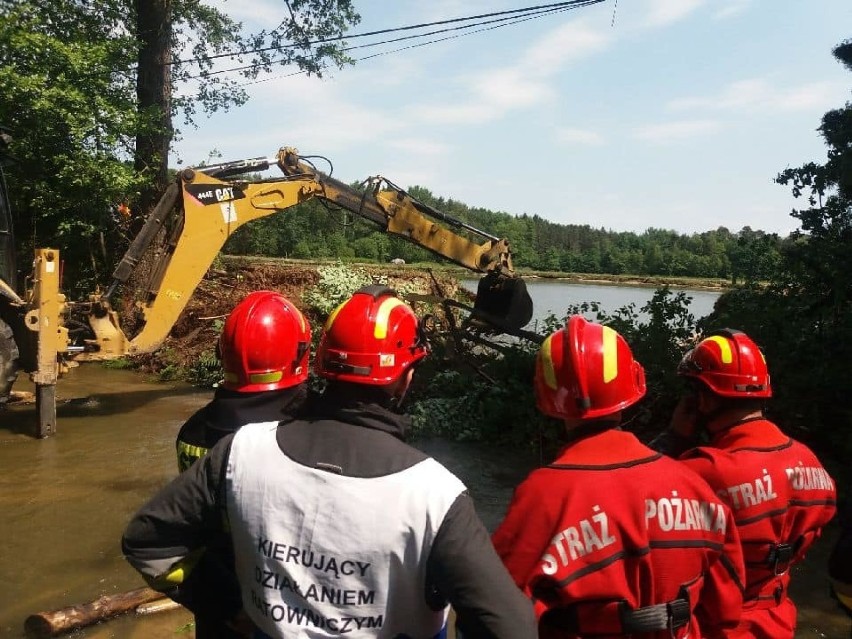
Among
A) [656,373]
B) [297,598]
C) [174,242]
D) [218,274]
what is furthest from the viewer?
[218,274]

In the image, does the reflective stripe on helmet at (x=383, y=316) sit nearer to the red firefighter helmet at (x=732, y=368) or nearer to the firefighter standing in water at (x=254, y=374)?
the firefighter standing in water at (x=254, y=374)

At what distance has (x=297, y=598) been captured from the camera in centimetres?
181

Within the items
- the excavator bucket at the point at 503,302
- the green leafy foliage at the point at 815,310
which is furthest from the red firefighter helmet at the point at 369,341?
the excavator bucket at the point at 503,302

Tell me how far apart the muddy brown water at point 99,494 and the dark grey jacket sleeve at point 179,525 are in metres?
2.26

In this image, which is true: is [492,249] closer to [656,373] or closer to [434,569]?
[656,373]

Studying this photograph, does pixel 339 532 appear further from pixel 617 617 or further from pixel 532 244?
pixel 532 244

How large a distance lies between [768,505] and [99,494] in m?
5.79

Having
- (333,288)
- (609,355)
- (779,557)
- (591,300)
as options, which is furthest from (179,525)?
(333,288)

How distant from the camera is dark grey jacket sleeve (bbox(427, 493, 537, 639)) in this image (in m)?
1.63

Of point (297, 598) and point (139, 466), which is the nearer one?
point (297, 598)

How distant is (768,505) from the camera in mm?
2367

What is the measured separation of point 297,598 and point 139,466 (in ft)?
19.6

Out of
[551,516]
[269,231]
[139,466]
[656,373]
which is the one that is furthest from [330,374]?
[269,231]

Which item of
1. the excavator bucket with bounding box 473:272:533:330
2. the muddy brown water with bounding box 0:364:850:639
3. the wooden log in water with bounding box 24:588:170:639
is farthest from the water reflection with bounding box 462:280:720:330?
the wooden log in water with bounding box 24:588:170:639
